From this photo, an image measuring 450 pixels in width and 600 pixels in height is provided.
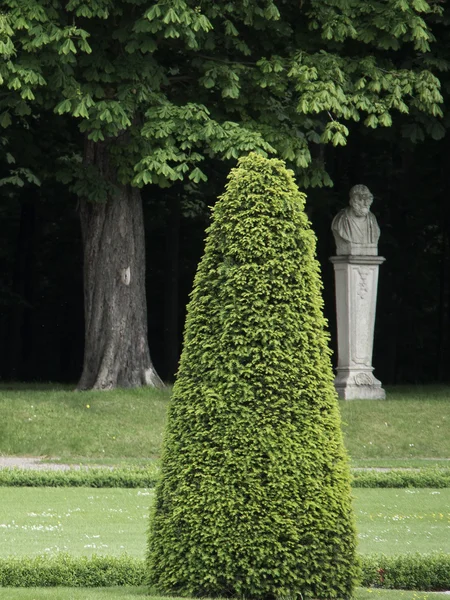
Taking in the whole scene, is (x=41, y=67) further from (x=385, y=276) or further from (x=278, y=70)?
(x=385, y=276)

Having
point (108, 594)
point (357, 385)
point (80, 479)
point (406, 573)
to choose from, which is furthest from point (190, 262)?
point (108, 594)

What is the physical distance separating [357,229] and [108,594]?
47.4ft

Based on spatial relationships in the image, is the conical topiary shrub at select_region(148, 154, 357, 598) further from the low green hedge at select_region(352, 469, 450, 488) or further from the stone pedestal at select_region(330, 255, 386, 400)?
the stone pedestal at select_region(330, 255, 386, 400)

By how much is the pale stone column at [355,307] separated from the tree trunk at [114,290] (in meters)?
3.37

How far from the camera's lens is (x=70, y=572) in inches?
319

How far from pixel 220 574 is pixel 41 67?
1336cm

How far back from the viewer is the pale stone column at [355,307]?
20688mm

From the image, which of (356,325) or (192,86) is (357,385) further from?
(192,86)

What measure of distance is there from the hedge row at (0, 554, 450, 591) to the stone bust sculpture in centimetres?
1288

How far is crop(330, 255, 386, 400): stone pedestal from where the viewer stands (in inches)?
Answer: 814

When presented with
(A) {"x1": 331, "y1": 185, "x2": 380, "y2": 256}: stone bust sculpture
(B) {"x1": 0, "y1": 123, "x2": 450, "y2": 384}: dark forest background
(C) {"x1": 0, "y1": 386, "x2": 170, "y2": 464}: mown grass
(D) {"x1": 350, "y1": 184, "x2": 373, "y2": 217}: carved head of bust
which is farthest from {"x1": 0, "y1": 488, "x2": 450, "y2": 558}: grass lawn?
(B) {"x1": 0, "y1": 123, "x2": 450, "y2": 384}: dark forest background

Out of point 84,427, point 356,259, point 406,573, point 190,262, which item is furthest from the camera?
point 190,262

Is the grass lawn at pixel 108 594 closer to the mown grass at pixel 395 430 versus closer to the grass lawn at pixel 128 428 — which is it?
the grass lawn at pixel 128 428

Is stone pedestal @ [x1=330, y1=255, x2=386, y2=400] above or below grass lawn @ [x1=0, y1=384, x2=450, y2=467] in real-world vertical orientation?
above
